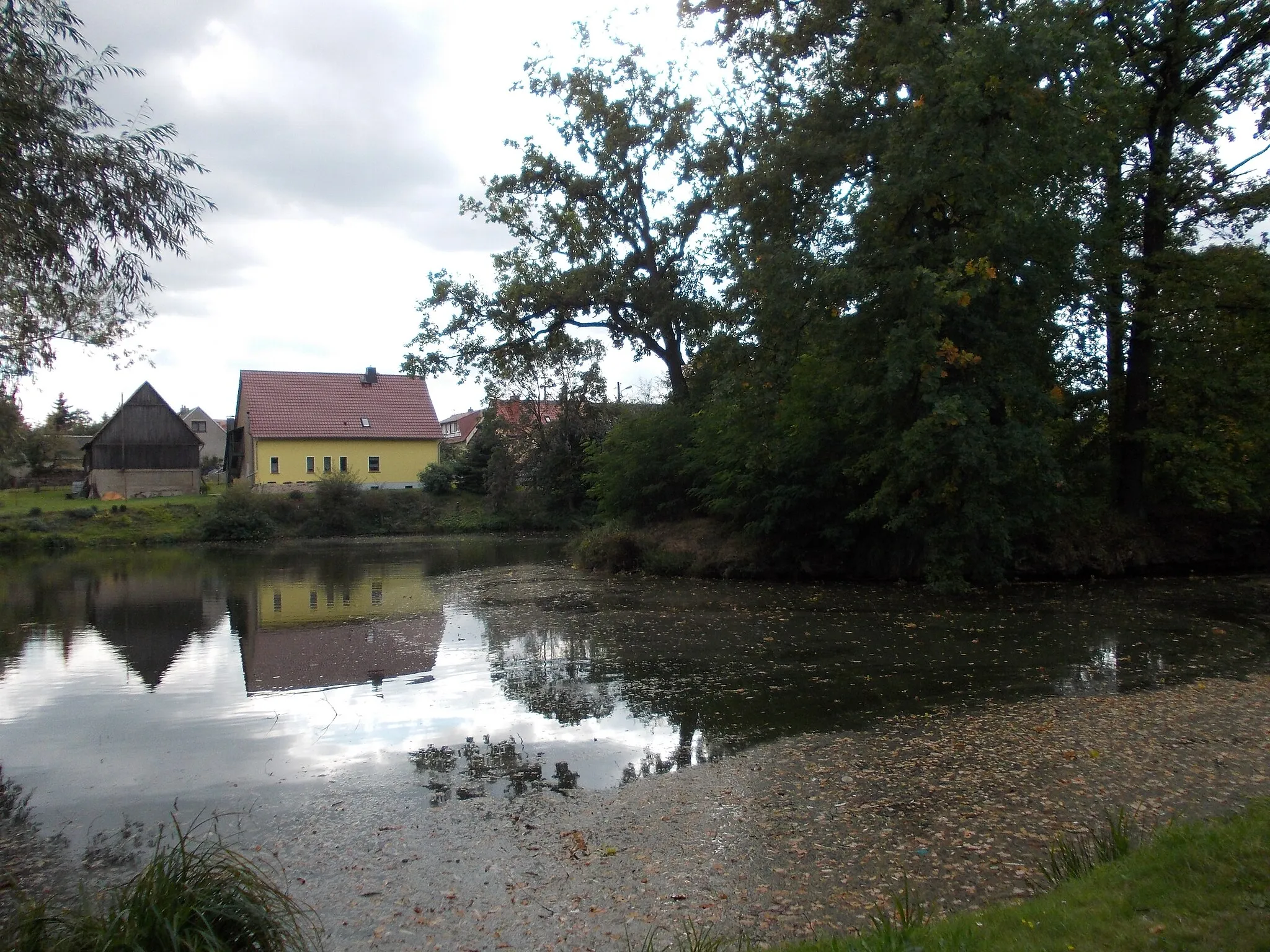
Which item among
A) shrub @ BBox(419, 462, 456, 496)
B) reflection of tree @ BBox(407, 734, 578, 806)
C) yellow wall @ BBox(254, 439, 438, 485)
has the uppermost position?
yellow wall @ BBox(254, 439, 438, 485)

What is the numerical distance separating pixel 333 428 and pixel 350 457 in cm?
198

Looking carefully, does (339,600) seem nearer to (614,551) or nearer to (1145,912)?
(614,551)

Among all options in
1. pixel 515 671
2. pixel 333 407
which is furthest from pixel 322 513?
pixel 515 671

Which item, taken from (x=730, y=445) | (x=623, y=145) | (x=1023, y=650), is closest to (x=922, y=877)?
(x=1023, y=650)

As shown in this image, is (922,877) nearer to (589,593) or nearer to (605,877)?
(605,877)

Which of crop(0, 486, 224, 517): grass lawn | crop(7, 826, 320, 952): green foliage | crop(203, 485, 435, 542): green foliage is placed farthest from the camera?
crop(0, 486, 224, 517): grass lawn

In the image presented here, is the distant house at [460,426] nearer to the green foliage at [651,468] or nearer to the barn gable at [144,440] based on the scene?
the barn gable at [144,440]

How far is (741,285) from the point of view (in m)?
20.2

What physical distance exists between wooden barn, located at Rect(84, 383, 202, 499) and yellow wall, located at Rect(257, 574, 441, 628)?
31.8 m

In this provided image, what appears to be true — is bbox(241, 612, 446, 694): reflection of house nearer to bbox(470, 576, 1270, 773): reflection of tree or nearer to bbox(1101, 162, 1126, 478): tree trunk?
bbox(470, 576, 1270, 773): reflection of tree

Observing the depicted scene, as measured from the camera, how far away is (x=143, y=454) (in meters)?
54.5

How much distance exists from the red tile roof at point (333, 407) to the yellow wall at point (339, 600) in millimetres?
29699

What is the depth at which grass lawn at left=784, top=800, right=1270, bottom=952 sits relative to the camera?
3896 millimetres

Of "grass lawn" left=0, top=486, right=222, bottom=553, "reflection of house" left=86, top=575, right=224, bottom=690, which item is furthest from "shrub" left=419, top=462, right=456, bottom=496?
"reflection of house" left=86, top=575, right=224, bottom=690
